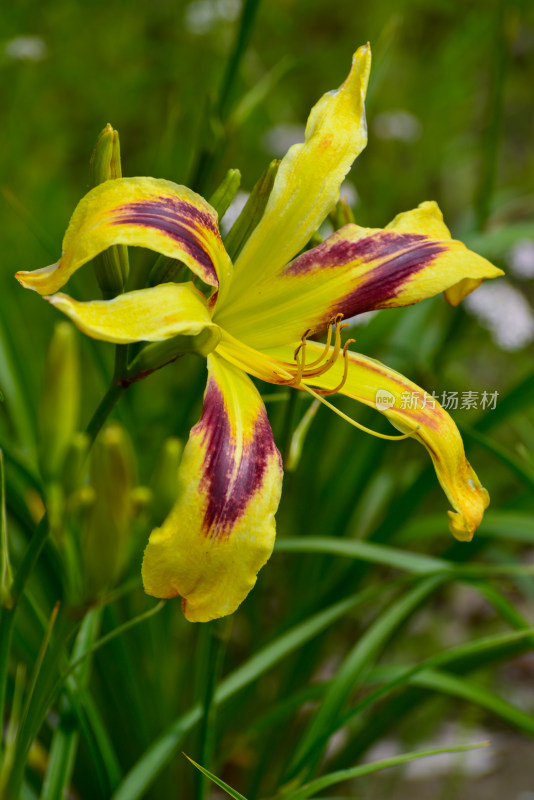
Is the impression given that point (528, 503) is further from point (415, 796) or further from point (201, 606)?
point (201, 606)

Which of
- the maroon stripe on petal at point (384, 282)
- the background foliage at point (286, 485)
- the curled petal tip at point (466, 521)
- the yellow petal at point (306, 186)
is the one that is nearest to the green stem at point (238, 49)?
the background foliage at point (286, 485)

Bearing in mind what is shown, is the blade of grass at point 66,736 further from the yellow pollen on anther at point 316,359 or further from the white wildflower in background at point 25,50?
the white wildflower in background at point 25,50

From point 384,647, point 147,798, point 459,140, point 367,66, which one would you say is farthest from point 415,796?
point 459,140

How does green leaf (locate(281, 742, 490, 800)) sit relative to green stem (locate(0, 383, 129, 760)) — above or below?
below

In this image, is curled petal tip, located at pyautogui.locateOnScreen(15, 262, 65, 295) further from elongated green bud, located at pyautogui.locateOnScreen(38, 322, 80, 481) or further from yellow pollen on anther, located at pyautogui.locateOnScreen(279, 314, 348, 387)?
yellow pollen on anther, located at pyautogui.locateOnScreen(279, 314, 348, 387)

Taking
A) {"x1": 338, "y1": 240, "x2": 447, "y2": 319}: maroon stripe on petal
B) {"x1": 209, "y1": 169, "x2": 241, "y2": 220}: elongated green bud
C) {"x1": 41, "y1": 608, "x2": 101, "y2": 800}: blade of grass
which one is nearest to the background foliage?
{"x1": 41, "y1": 608, "x2": 101, "y2": 800}: blade of grass
